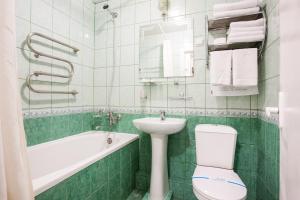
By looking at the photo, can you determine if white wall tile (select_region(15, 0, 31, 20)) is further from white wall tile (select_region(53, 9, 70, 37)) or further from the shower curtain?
the shower curtain

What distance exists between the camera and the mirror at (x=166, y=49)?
1875 mm

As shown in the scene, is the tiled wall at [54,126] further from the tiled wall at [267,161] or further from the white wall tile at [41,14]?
the tiled wall at [267,161]

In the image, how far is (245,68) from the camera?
4.85 ft

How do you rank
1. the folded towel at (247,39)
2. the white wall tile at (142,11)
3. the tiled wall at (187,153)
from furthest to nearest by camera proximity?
1. the white wall tile at (142,11)
2. the tiled wall at (187,153)
3. the folded towel at (247,39)

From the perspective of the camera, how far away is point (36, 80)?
1.58 m

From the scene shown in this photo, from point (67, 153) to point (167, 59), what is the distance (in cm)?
156

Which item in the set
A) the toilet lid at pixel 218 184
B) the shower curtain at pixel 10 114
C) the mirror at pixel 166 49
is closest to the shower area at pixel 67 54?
the mirror at pixel 166 49

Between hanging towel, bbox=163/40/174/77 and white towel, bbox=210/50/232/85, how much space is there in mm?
511

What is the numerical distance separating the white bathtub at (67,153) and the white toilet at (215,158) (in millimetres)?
775

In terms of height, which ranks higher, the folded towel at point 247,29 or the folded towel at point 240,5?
the folded towel at point 240,5

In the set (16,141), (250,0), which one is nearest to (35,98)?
(16,141)

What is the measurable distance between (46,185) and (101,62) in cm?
173

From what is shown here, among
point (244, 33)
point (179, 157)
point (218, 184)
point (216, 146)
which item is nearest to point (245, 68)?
point (244, 33)

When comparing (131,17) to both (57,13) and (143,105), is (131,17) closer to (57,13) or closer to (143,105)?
(57,13)
